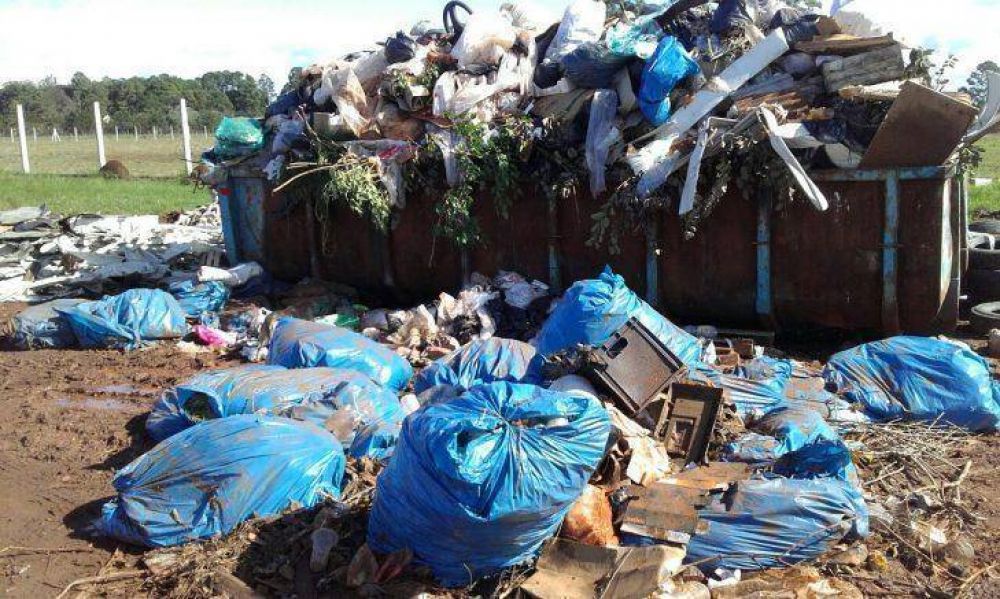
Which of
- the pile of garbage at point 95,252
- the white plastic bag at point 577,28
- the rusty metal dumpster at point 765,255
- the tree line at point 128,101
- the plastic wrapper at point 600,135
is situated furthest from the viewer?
the tree line at point 128,101

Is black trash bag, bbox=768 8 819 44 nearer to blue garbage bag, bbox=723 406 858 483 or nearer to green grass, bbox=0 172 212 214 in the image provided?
blue garbage bag, bbox=723 406 858 483

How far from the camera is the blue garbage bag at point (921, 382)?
464 cm

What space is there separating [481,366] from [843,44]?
3210 millimetres

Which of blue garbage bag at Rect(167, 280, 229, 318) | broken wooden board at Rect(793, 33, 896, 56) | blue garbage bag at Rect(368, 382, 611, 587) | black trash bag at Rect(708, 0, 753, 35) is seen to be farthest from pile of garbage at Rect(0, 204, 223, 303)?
blue garbage bag at Rect(368, 382, 611, 587)

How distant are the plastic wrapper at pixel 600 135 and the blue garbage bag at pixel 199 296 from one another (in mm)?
3474

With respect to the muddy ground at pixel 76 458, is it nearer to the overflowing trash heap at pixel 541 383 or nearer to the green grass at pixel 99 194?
the overflowing trash heap at pixel 541 383

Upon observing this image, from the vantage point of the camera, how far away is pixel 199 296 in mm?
7711

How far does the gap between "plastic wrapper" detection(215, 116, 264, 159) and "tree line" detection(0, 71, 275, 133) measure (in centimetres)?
3479

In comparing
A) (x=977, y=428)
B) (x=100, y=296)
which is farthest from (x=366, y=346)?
(x=100, y=296)

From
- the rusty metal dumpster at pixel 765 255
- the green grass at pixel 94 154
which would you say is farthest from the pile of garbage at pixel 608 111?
the green grass at pixel 94 154

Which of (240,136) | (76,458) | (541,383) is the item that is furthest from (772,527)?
(240,136)

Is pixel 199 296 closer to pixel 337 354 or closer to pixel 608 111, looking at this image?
pixel 337 354

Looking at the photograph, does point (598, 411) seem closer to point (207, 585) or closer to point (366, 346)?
point (207, 585)

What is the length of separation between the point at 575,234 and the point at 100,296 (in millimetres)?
4737
